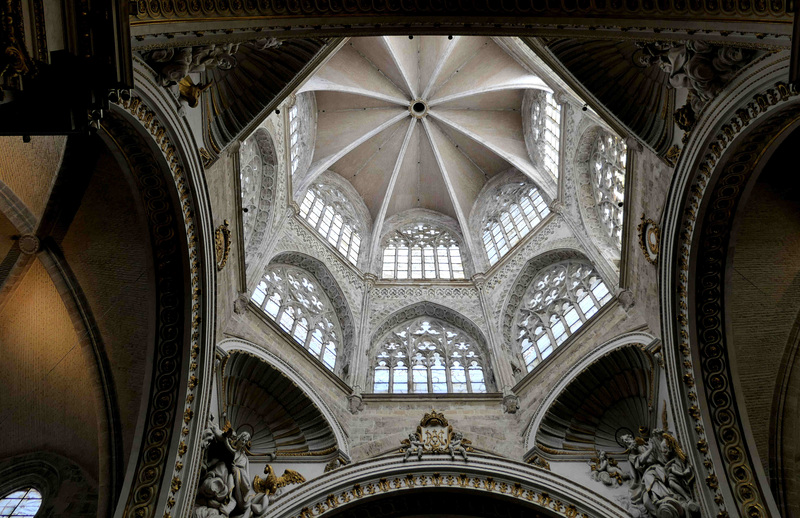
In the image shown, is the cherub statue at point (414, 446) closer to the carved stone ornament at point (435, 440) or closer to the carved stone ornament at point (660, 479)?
the carved stone ornament at point (435, 440)

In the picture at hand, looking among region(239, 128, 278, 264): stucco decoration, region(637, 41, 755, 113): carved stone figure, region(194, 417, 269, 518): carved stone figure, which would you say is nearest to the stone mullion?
region(194, 417, 269, 518): carved stone figure

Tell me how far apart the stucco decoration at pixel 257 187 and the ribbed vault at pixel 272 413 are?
2.61 metres

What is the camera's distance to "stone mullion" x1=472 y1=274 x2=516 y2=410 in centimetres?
1430

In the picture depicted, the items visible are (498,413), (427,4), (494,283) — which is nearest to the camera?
(427,4)

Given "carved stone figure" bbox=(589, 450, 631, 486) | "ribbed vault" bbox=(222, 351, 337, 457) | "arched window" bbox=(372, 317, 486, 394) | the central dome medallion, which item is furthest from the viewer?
the central dome medallion

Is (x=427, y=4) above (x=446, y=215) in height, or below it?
below

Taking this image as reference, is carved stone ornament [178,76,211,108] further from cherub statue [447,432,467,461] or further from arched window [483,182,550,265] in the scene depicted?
arched window [483,182,550,265]

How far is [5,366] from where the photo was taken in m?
11.1

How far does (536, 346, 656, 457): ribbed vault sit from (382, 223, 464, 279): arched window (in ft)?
22.5

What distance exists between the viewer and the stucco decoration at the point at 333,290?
15.7m

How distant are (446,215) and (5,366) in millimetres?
14610

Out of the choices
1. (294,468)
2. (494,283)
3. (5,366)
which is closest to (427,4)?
(294,468)

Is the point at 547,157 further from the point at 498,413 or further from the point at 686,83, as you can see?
the point at 686,83

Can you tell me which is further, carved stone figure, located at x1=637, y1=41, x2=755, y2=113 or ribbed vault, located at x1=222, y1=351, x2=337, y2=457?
ribbed vault, located at x1=222, y1=351, x2=337, y2=457
